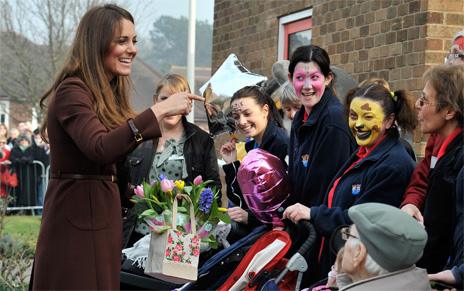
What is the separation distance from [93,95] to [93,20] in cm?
37

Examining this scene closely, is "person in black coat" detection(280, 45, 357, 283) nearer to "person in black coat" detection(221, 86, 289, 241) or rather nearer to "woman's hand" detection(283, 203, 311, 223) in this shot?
"woman's hand" detection(283, 203, 311, 223)

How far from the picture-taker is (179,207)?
4750 millimetres

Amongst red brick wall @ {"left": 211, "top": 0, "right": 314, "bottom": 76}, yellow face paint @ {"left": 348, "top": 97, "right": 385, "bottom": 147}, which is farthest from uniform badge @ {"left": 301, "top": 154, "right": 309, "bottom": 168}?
red brick wall @ {"left": 211, "top": 0, "right": 314, "bottom": 76}

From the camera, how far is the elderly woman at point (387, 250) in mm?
3344

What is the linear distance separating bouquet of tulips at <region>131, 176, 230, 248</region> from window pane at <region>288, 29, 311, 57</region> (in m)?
5.88

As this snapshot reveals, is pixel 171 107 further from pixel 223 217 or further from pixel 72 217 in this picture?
pixel 223 217

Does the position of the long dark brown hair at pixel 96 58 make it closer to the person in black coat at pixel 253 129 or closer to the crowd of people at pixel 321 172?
the crowd of people at pixel 321 172

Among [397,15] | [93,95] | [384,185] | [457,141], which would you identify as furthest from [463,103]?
[397,15]

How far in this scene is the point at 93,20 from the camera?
4.00 meters

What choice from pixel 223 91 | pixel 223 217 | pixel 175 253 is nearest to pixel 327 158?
pixel 223 217

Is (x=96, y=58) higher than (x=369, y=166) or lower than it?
higher

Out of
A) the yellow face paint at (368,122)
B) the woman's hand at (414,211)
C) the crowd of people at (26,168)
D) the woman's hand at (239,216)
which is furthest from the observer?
the crowd of people at (26,168)

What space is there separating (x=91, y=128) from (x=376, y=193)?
1.52 meters

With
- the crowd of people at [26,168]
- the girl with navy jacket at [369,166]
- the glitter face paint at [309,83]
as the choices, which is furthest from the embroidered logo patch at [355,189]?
the crowd of people at [26,168]
